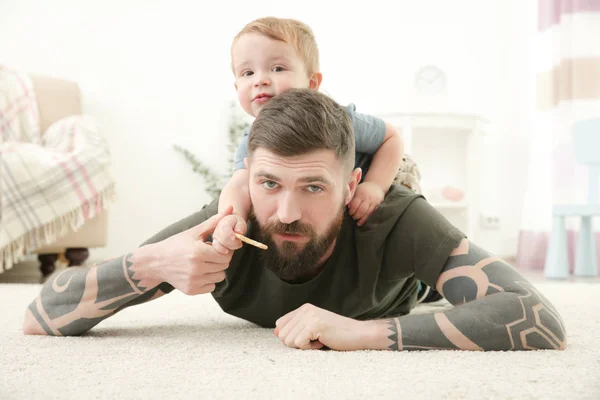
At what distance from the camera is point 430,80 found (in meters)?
4.01

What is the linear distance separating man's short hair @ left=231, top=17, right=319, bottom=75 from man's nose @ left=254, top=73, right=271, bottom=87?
3.9 inches

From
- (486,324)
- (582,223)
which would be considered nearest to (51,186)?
(486,324)

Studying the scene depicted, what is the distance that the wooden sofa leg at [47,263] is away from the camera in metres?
3.01

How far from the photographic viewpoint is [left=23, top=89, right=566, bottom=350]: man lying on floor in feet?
3.61

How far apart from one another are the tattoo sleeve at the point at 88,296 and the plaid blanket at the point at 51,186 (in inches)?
54.9

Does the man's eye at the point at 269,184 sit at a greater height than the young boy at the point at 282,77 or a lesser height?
lesser

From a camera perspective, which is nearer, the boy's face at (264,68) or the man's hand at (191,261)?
the man's hand at (191,261)

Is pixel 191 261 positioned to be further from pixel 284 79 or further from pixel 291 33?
pixel 291 33

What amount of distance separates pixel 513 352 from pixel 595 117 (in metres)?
2.85

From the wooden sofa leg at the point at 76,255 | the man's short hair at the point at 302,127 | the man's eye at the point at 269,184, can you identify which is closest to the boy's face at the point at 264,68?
the man's short hair at the point at 302,127

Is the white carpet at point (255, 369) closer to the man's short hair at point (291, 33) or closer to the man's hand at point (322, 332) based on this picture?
the man's hand at point (322, 332)

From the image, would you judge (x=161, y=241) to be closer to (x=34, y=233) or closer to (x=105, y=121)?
(x=34, y=233)

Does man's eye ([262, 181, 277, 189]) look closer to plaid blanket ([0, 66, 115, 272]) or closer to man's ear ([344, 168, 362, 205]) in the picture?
man's ear ([344, 168, 362, 205])

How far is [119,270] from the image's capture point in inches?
49.7
